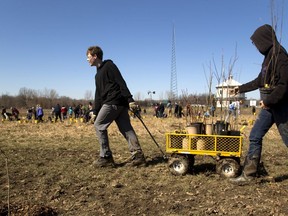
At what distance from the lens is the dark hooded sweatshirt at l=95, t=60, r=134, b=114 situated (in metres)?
5.34

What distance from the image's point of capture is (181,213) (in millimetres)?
3188

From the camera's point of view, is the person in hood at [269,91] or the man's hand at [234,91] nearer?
the person in hood at [269,91]

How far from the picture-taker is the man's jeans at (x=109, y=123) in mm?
5340

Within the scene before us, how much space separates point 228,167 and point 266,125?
0.79m

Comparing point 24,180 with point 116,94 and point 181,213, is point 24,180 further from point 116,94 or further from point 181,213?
point 181,213

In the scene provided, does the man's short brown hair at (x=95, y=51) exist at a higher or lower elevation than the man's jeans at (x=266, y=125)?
higher

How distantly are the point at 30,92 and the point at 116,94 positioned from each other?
102711 millimetres

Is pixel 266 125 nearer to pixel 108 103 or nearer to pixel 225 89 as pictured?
pixel 225 89

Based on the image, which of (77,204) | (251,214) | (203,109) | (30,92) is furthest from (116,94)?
(30,92)

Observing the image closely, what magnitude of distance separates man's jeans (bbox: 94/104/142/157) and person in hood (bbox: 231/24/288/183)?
6.52ft

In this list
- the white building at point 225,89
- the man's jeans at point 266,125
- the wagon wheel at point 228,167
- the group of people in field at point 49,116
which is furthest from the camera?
the group of people in field at point 49,116

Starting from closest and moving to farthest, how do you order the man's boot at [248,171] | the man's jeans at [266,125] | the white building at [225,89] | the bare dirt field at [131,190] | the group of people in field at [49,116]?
1. the bare dirt field at [131,190]
2. the man's jeans at [266,125]
3. the man's boot at [248,171]
4. the white building at [225,89]
5. the group of people in field at [49,116]

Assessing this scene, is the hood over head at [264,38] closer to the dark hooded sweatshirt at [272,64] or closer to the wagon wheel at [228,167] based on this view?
the dark hooded sweatshirt at [272,64]

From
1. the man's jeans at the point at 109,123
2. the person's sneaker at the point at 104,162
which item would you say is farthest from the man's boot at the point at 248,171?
the person's sneaker at the point at 104,162
